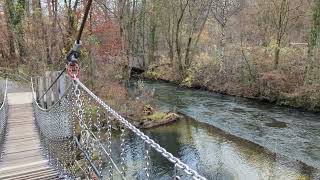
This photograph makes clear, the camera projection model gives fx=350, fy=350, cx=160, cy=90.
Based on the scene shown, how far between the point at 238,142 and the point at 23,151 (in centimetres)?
→ 696

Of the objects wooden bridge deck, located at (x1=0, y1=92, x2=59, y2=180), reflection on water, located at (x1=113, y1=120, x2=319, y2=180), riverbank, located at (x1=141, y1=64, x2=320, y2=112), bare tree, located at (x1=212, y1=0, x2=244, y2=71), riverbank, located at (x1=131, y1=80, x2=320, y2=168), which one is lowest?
reflection on water, located at (x1=113, y1=120, x2=319, y2=180)

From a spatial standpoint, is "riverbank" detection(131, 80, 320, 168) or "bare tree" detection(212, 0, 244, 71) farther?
"bare tree" detection(212, 0, 244, 71)

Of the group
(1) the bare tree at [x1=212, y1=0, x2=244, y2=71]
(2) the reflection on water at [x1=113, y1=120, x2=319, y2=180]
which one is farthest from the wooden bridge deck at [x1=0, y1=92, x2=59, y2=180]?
(1) the bare tree at [x1=212, y1=0, x2=244, y2=71]

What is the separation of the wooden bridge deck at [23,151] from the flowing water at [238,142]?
2750mm

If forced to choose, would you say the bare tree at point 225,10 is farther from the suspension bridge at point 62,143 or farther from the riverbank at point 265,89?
the suspension bridge at point 62,143

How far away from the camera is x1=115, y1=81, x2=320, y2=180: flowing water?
859 cm

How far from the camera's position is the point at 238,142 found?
35.7 ft

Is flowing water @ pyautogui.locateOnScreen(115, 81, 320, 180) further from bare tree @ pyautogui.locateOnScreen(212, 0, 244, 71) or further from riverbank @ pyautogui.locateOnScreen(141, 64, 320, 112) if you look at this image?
bare tree @ pyautogui.locateOnScreen(212, 0, 244, 71)

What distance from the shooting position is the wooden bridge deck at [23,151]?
470cm

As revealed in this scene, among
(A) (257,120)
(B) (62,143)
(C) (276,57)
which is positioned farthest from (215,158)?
(C) (276,57)

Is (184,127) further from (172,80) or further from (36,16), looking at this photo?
(172,80)

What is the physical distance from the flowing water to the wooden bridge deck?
2.75 meters

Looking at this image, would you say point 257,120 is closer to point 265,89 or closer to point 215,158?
point 265,89

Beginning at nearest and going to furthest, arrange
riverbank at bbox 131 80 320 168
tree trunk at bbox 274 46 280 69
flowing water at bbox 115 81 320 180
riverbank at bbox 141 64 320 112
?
flowing water at bbox 115 81 320 180 < riverbank at bbox 131 80 320 168 < riverbank at bbox 141 64 320 112 < tree trunk at bbox 274 46 280 69
